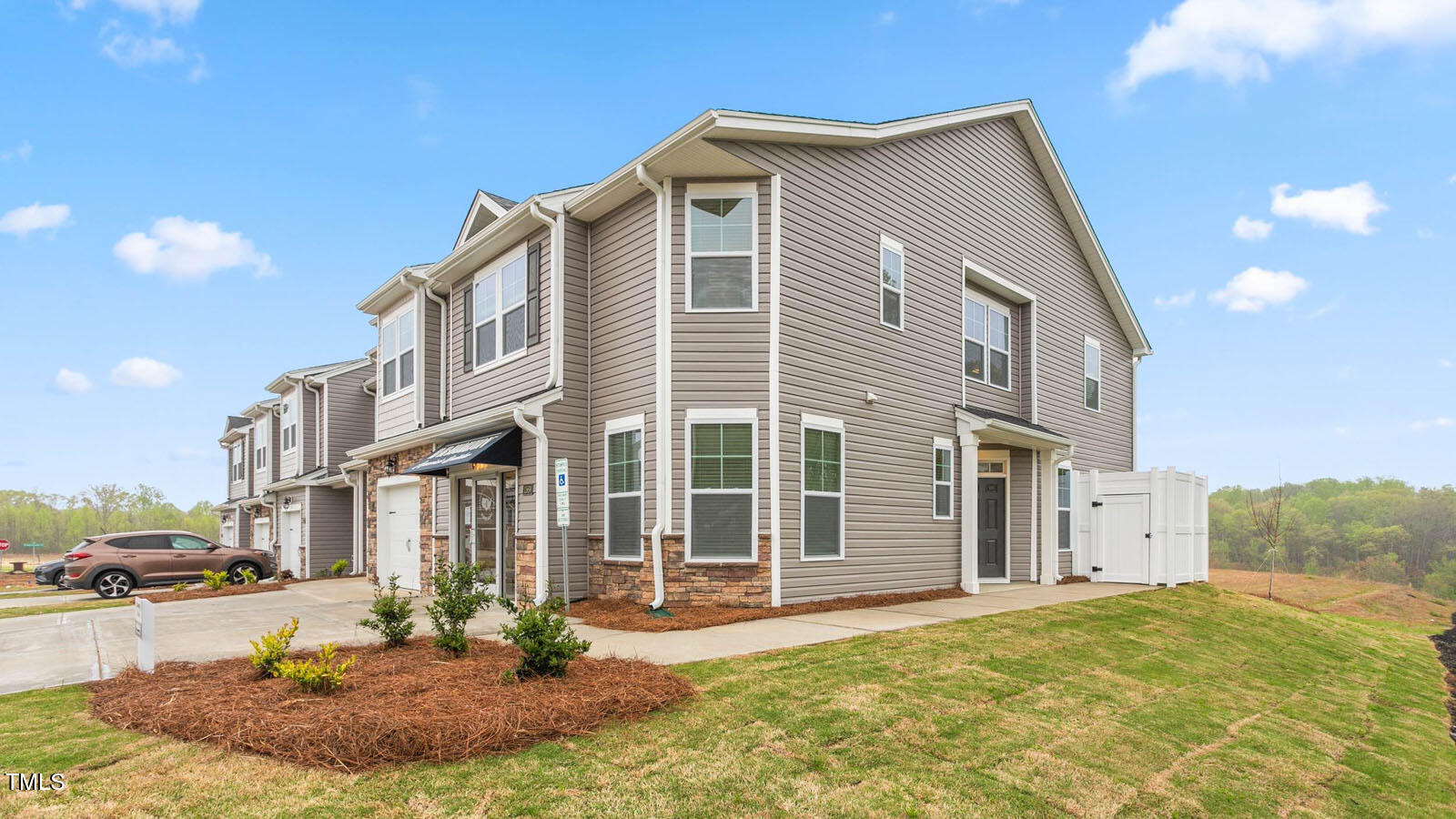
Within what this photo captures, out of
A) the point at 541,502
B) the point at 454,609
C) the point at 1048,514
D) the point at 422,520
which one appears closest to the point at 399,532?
the point at 422,520

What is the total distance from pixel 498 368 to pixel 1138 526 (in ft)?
42.4

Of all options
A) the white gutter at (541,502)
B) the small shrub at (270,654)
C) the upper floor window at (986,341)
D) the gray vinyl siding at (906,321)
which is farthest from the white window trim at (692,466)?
the upper floor window at (986,341)

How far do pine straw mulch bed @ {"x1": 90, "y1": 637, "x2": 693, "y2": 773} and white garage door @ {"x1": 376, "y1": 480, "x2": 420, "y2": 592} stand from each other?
8.64 meters

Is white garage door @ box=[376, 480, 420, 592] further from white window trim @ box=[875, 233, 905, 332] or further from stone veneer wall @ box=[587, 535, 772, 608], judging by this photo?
white window trim @ box=[875, 233, 905, 332]

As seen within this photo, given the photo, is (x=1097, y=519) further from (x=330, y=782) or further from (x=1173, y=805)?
(x=330, y=782)

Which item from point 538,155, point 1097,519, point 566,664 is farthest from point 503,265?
point 1097,519

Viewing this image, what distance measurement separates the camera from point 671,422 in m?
10.7

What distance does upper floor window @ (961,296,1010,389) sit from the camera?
15242 mm

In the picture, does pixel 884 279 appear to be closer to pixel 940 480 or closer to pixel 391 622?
pixel 940 480

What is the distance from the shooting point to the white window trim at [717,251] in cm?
1089

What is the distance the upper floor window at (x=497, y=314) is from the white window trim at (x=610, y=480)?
7.71 feet

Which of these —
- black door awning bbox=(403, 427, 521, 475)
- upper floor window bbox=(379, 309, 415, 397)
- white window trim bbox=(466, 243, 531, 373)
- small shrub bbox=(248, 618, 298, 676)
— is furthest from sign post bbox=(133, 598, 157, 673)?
upper floor window bbox=(379, 309, 415, 397)

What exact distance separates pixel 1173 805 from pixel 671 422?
7.20 metres

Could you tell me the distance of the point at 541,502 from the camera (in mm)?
11266
